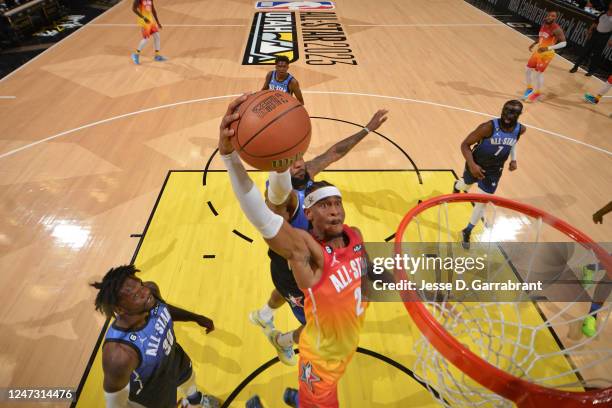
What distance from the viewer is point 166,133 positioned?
6.52 metres

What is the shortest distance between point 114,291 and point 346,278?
52.4 inches

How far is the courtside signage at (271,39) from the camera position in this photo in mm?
9602

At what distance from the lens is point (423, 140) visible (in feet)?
21.1

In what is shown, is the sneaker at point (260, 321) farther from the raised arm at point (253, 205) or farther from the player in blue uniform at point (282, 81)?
the player in blue uniform at point (282, 81)

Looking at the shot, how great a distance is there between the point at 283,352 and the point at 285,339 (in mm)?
209

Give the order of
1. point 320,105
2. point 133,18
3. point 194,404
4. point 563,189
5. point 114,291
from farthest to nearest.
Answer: point 133,18 < point 320,105 < point 563,189 < point 194,404 < point 114,291

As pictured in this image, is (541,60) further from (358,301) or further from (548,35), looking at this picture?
(358,301)

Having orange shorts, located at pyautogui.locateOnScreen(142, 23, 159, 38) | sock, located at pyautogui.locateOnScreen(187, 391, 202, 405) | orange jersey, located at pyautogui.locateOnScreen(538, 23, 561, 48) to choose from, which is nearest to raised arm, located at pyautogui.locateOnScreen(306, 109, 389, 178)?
sock, located at pyautogui.locateOnScreen(187, 391, 202, 405)

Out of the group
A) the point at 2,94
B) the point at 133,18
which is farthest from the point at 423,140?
the point at 133,18

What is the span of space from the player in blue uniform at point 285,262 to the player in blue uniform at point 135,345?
87cm

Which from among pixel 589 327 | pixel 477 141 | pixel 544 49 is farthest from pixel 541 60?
pixel 589 327

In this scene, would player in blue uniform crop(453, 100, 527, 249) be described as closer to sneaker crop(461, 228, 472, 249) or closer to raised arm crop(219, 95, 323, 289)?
sneaker crop(461, 228, 472, 249)

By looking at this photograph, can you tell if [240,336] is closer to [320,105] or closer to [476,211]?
[476,211]

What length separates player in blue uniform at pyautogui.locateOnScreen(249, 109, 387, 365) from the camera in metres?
2.22
